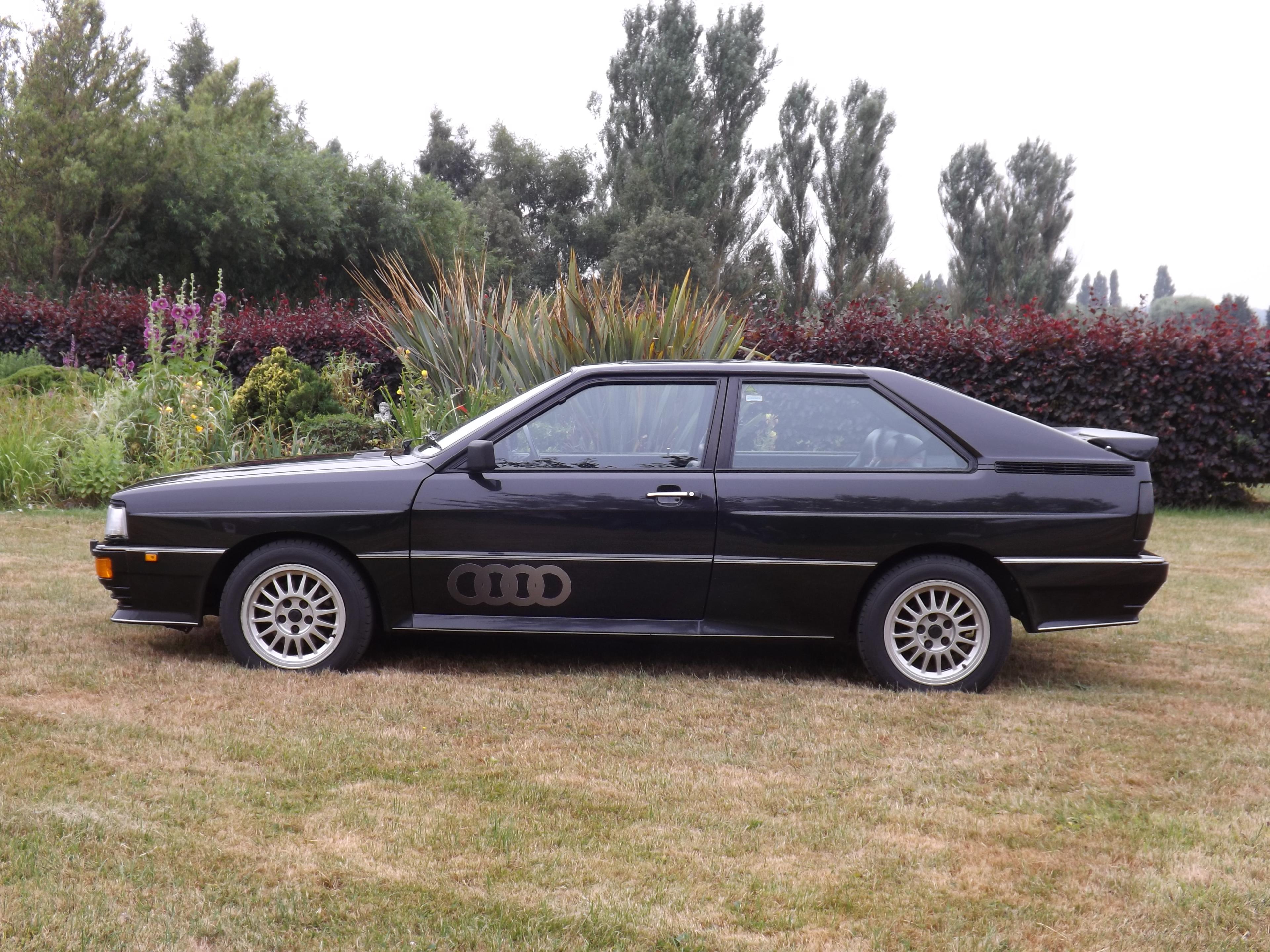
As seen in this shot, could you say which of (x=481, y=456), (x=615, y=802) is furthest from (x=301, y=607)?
(x=615, y=802)

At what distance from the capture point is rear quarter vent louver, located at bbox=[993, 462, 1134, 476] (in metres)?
4.93

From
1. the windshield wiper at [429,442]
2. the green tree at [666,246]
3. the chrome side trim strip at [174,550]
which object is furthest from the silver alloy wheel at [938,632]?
the green tree at [666,246]

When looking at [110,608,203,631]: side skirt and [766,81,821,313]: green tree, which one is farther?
[766,81,821,313]: green tree

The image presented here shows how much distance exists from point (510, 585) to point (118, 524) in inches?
71.2

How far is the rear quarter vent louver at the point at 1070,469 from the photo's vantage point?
4930 mm

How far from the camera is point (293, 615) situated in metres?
5.04

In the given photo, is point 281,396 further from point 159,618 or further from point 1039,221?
point 1039,221

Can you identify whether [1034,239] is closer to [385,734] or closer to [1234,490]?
[1234,490]

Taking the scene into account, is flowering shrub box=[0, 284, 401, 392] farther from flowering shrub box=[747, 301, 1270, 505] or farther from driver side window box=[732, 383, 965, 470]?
driver side window box=[732, 383, 965, 470]

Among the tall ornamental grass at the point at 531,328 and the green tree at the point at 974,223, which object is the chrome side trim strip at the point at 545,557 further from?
the green tree at the point at 974,223

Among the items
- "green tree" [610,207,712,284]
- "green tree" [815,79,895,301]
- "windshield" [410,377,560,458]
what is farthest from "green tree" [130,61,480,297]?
"windshield" [410,377,560,458]


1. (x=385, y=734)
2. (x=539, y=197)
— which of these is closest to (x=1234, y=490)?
(x=385, y=734)

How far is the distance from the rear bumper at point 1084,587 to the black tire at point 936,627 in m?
0.15

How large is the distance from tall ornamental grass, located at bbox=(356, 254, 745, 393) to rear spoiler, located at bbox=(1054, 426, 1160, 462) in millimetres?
3870
